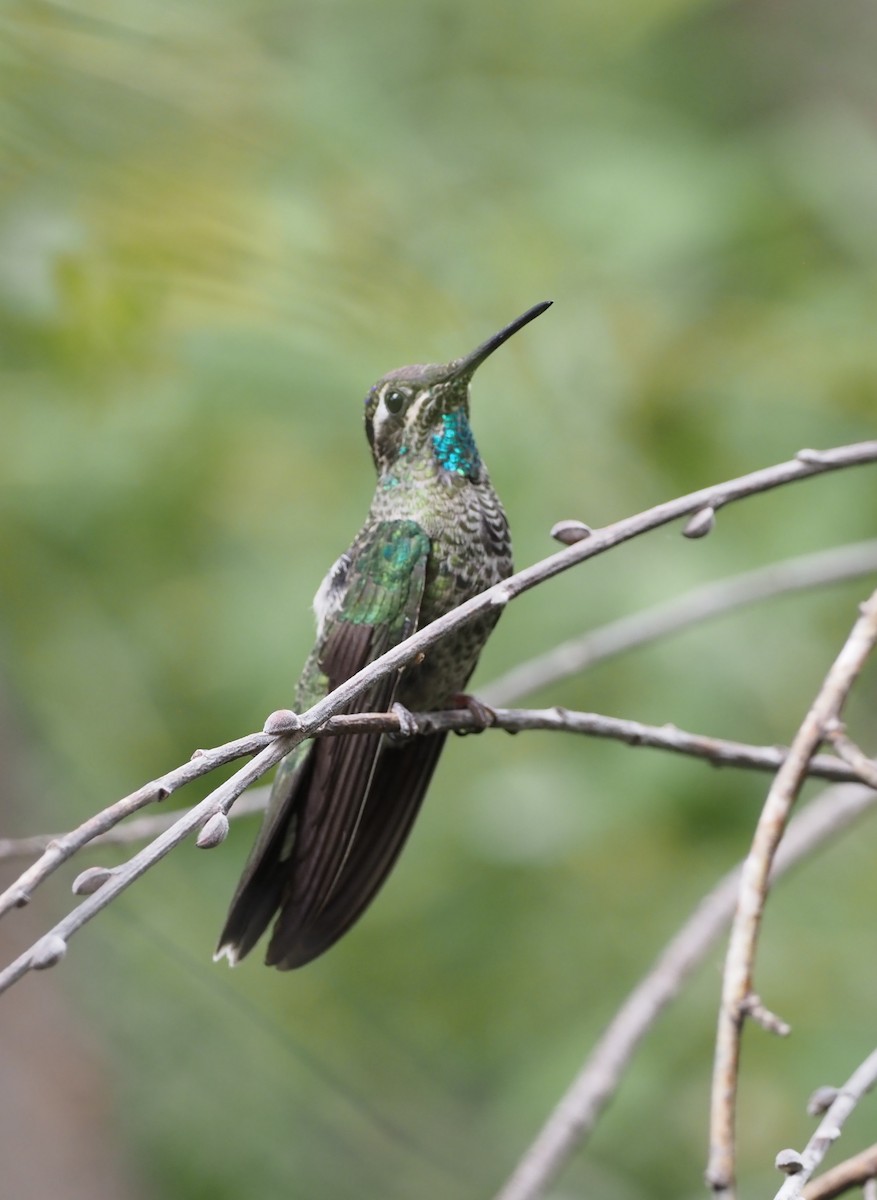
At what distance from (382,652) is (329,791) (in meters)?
0.34

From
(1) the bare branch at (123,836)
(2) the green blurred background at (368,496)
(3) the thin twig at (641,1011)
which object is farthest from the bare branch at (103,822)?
(2) the green blurred background at (368,496)

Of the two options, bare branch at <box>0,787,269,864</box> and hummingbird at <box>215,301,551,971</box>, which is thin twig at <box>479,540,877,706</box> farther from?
bare branch at <box>0,787,269,864</box>

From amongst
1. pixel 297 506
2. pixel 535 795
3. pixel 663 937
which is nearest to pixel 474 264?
pixel 297 506

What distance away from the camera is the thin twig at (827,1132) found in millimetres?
1622

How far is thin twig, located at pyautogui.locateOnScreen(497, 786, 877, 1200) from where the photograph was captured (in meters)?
2.82

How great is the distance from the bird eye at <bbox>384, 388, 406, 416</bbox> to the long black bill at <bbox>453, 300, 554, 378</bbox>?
16 cm

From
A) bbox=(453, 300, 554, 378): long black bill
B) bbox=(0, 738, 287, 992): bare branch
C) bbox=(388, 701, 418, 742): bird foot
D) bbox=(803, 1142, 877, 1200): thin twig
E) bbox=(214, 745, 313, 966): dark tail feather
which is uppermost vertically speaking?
bbox=(453, 300, 554, 378): long black bill

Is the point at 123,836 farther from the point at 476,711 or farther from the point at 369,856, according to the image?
the point at 476,711

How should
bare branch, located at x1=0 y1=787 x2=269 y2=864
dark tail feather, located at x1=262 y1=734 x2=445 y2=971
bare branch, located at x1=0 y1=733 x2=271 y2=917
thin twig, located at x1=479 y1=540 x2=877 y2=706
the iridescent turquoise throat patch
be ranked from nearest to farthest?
bare branch, located at x1=0 y1=733 x2=271 y2=917, bare branch, located at x1=0 y1=787 x2=269 y2=864, dark tail feather, located at x1=262 y1=734 x2=445 y2=971, thin twig, located at x1=479 y1=540 x2=877 y2=706, the iridescent turquoise throat patch

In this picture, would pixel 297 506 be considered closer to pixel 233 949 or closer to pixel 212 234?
pixel 212 234

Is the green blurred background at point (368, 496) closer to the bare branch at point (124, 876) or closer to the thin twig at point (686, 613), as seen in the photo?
the thin twig at point (686, 613)

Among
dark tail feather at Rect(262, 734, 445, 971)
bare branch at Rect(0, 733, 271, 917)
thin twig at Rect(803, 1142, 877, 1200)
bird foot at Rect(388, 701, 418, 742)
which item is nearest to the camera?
bare branch at Rect(0, 733, 271, 917)

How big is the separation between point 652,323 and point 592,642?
2.13 m

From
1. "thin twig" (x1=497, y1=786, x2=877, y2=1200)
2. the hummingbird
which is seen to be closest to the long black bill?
the hummingbird
